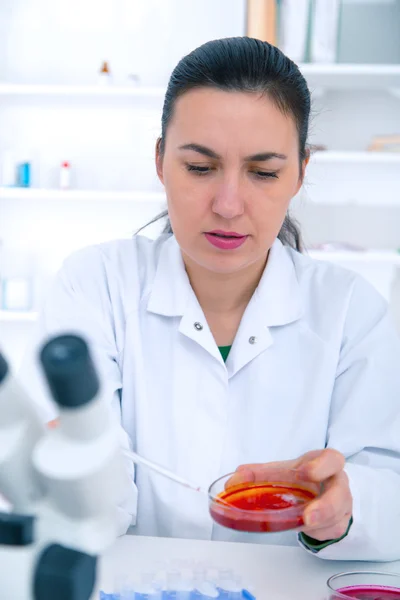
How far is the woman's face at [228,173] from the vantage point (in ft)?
3.47

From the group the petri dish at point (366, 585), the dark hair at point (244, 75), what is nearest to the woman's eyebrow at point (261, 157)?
the dark hair at point (244, 75)

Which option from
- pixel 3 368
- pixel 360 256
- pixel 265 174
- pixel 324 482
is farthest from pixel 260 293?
pixel 360 256

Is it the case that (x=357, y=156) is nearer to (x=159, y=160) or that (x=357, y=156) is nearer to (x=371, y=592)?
(x=159, y=160)

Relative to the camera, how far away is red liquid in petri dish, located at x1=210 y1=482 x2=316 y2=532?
0.74 metres

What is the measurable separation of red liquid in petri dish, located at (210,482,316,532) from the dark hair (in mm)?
622

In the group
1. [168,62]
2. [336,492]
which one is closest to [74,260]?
[336,492]

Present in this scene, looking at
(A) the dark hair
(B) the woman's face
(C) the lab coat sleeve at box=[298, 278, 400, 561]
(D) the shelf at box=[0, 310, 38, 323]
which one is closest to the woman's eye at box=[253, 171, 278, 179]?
(B) the woman's face

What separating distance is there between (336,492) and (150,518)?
50 centimetres

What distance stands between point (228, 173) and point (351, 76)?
186cm

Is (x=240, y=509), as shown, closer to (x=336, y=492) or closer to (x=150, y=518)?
(x=336, y=492)

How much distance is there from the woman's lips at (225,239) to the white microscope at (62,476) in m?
0.72

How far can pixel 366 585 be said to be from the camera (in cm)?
79

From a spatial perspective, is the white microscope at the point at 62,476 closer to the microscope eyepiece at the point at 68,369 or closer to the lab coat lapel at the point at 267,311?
the microscope eyepiece at the point at 68,369

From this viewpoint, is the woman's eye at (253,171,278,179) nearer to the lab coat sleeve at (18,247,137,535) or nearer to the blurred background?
the lab coat sleeve at (18,247,137,535)
